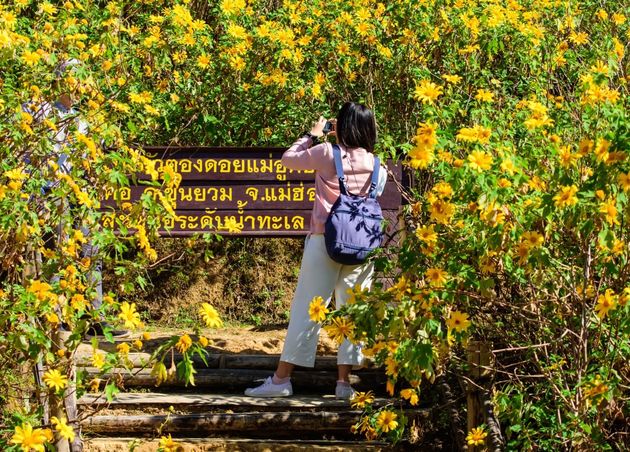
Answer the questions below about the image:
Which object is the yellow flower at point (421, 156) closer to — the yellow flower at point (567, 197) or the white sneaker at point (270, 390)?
the yellow flower at point (567, 197)

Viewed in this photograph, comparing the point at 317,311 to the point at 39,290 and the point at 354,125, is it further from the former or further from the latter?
the point at 354,125

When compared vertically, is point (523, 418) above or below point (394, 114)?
below

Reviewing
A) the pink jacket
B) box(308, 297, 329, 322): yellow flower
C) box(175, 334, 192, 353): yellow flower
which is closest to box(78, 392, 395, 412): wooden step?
the pink jacket

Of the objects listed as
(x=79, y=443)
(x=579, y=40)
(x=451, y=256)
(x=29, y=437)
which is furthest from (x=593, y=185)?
(x=579, y=40)

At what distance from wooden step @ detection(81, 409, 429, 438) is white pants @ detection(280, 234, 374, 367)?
293mm

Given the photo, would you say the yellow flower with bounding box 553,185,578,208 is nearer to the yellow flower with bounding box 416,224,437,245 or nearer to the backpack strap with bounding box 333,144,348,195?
the yellow flower with bounding box 416,224,437,245

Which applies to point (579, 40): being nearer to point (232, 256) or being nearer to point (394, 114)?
point (394, 114)

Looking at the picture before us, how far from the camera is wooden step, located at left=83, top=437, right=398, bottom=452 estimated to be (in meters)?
5.23

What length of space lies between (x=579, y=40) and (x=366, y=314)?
127 inches

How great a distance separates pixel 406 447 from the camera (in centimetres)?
535

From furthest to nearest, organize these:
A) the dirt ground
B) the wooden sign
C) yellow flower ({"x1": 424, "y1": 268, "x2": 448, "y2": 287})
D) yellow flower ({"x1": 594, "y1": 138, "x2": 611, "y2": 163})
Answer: the wooden sign, the dirt ground, yellow flower ({"x1": 424, "y1": 268, "x2": 448, "y2": 287}), yellow flower ({"x1": 594, "y1": 138, "x2": 611, "y2": 163})

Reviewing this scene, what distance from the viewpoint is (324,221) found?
539 centimetres

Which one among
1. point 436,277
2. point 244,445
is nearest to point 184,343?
point 436,277

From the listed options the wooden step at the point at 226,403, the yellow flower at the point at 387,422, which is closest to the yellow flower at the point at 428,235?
the yellow flower at the point at 387,422
